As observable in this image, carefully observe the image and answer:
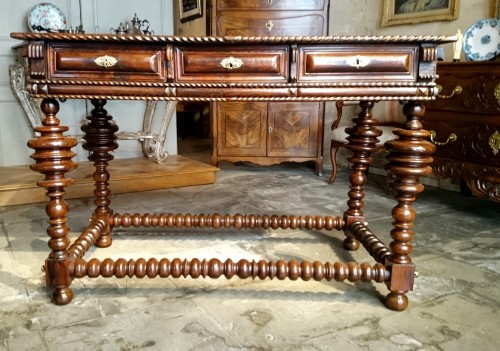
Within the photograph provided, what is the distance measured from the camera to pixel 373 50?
1.67 m

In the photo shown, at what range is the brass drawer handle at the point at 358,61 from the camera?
166 centimetres

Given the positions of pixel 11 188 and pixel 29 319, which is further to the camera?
pixel 11 188

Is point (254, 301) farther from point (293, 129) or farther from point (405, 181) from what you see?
point (293, 129)

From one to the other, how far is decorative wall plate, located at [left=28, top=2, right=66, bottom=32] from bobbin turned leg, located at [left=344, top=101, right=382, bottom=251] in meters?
3.04

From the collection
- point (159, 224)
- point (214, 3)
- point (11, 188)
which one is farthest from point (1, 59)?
point (159, 224)

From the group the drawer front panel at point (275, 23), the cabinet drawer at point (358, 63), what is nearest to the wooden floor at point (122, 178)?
the drawer front panel at point (275, 23)

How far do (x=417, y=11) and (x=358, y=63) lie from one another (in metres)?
3.05

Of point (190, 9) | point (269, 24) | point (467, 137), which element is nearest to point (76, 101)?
point (269, 24)

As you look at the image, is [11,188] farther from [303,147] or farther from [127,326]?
[303,147]

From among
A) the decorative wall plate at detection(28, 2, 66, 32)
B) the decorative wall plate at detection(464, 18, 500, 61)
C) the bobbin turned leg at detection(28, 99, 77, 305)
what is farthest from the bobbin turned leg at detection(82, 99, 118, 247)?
the decorative wall plate at detection(464, 18, 500, 61)

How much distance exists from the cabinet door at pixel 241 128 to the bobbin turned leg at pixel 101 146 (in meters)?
2.42

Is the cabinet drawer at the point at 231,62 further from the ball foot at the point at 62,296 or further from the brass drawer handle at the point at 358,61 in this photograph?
the ball foot at the point at 62,296

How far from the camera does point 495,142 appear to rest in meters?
2.93

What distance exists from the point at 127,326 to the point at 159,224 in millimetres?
861
